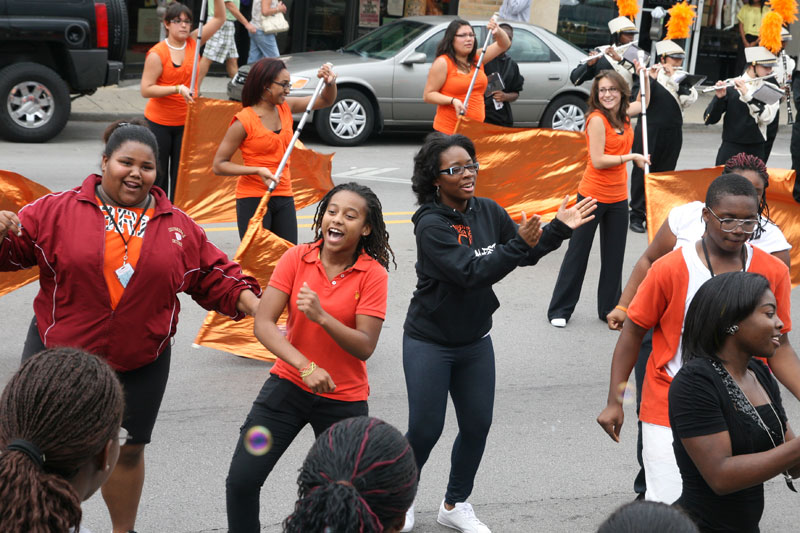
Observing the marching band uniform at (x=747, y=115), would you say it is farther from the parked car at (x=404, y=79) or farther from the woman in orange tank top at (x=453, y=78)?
the parked car at (x=404, y=79)

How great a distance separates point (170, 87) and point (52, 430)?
688 centimetres

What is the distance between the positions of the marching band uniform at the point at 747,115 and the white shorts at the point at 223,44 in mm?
8465

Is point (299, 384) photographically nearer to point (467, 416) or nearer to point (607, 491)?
point (467, 416)

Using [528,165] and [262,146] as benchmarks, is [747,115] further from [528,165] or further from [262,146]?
[262,146]

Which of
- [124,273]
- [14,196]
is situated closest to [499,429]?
[124,273]

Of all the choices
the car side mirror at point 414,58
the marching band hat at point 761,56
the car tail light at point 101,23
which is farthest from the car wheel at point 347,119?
the marching band hat at point 761,56

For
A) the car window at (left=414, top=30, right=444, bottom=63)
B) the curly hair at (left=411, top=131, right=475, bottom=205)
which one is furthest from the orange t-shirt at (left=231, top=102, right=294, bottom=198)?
the car window at (left=414, top=30, right=444, bottom=63)

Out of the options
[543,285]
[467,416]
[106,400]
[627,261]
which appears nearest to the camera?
[106,400]

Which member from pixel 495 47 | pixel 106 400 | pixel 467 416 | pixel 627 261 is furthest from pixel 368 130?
pixel 106 400

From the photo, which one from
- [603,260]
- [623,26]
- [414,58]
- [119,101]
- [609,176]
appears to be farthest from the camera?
[119,101]

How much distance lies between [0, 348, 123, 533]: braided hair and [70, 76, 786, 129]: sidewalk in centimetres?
1386

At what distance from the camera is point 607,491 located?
17.5 feet

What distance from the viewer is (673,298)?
13.6 ft

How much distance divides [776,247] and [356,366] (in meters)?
2.21
